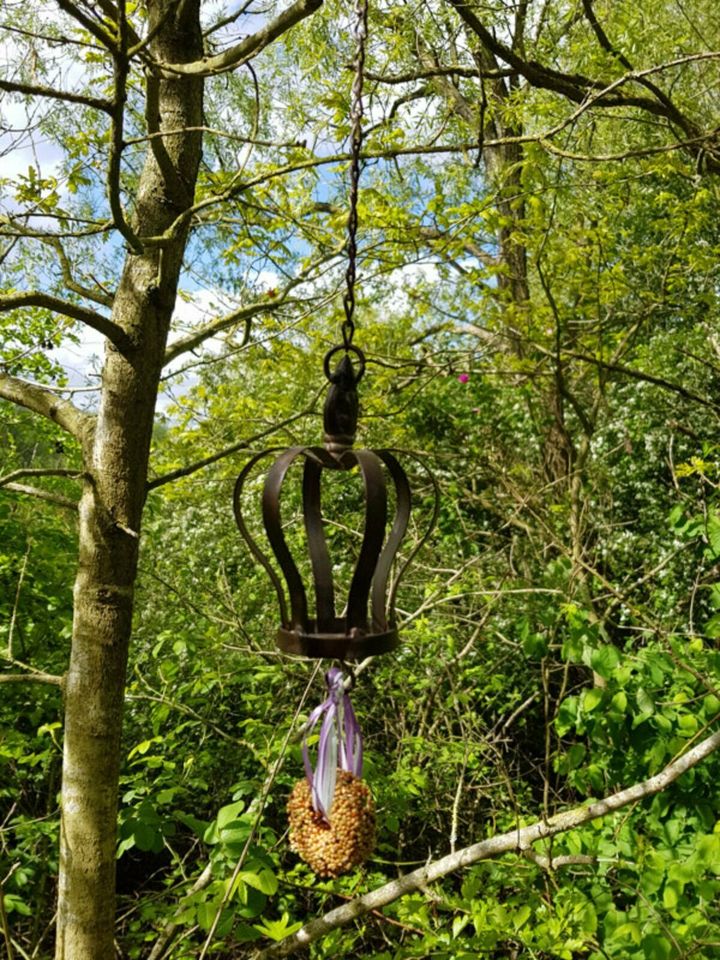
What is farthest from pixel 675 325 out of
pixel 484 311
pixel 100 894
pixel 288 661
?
pixel 100 894

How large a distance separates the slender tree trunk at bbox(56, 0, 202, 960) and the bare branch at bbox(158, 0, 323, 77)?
0.13 metres

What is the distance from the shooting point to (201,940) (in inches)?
115

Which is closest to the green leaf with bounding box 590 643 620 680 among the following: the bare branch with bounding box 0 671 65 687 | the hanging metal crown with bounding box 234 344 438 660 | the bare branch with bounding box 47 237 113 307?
the hanging metal crown with bounding box 234 344 438 660

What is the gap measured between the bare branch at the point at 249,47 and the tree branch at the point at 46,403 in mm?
888

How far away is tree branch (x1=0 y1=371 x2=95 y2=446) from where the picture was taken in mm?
2188

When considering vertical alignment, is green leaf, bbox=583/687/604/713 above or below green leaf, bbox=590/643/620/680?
below

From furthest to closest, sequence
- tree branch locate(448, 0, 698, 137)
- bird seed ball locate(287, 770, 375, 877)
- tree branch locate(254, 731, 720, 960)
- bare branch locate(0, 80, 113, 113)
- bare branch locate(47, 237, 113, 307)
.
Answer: tree branch locate(448, 0, 698, 137) → bare branch locate(47, 237, 113, 307) → tree branch locate(254, 731, 720, 960) → bare branch locate(0, 80, 113, 113) → bird seed ball locate(287, 770, 375, 877)

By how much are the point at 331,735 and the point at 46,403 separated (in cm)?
153

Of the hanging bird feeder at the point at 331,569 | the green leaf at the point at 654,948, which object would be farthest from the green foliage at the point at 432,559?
the hanging bird feeder at the point at 331,569

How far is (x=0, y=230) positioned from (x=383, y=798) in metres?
1.89

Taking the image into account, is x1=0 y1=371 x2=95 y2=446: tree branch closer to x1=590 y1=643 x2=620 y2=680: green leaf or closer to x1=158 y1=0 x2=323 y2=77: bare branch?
x1=158 y1=0 x2=323 y2=77: bare branch

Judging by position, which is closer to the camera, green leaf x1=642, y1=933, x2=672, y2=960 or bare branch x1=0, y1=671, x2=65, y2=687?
green leaf x1=642, y1=933, x2=672, y2=960

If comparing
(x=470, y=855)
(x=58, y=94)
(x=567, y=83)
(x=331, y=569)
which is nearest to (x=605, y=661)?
(x=470, y=855)

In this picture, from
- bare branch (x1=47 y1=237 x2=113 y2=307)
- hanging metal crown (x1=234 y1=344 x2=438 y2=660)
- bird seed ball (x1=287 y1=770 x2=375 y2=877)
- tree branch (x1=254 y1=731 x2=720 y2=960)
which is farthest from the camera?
bare branch (x1=47 y1=237 x2=113 y2=307)
